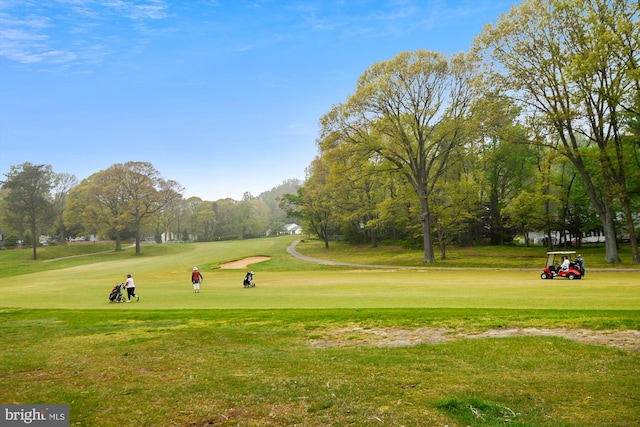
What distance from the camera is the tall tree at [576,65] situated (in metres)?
31.1

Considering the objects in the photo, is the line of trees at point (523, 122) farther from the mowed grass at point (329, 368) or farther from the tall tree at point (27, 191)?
the tall tree at point (27, 191)

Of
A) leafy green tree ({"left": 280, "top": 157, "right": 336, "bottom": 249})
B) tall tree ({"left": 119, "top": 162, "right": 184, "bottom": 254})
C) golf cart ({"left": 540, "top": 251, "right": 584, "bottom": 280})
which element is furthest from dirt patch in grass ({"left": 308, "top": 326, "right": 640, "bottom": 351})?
tall tree ({"left": 119, "top": 162, "right": 184, "bottom": 254})

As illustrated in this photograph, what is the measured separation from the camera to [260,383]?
276 inches

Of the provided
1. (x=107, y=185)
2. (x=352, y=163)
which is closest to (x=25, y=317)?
(x=352, y=163)

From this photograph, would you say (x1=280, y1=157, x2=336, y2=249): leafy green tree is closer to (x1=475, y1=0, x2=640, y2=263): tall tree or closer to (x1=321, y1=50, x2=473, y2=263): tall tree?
(x1=321, y1=50, x2=473, y2=263): tall tree

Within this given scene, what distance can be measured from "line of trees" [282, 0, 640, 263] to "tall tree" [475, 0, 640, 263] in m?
0.09

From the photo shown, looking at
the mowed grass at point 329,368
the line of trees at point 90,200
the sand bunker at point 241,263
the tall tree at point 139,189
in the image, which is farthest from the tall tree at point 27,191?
the mowed grass at point 329,368

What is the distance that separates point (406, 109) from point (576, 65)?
16.3m

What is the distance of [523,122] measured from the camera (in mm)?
45594

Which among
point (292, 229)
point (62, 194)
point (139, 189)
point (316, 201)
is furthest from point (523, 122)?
point (292, 229)

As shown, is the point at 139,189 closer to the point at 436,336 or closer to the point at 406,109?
the point at 406,109

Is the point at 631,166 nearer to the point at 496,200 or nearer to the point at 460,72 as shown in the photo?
the point at 496,200

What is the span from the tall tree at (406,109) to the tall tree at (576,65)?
4.27 m

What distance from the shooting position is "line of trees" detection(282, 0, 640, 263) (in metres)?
32.6
